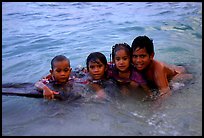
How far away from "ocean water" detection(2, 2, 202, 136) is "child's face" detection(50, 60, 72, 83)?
16.7 inches

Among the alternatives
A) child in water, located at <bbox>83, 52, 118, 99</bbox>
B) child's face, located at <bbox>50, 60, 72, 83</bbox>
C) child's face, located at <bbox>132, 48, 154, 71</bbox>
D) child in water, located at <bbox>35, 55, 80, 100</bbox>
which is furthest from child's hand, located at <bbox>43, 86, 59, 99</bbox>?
child's face, located at <bbox>132, 48, 154, 71</bbox>

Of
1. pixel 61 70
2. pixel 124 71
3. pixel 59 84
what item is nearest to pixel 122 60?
pixel 124 71

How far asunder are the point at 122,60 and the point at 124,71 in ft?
0.79

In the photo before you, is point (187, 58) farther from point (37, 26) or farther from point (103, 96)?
point (37, 26)

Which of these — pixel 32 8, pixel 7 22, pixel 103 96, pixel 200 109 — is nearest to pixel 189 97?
pixel 200 109

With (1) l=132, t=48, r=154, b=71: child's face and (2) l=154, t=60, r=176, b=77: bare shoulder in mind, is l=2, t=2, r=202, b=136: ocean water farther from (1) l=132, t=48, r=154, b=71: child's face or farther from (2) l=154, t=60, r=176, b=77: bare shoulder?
(1) l=132, t=48, r=154, b=71: child's face

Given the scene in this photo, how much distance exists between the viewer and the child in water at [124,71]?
15.4 ft

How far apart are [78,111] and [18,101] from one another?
40.4 inches

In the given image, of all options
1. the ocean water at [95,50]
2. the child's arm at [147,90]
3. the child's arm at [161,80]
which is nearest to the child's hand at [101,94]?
the ocean water at [95,50]

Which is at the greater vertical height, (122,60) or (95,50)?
(122,60)

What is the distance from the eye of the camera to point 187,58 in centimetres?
674

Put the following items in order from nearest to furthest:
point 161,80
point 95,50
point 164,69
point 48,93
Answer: point 48,93 → point 161,80 → point 164,69 → point 95,50

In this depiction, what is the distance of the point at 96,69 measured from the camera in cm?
476

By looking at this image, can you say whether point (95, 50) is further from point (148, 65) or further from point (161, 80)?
point (161, 80)
